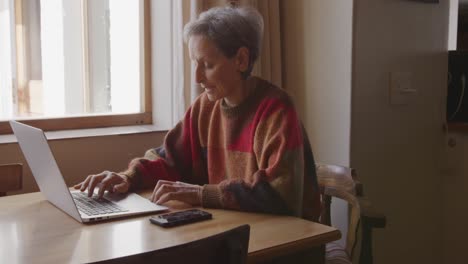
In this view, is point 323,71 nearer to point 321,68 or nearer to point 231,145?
point 321,68

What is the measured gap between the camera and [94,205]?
1.47 meters

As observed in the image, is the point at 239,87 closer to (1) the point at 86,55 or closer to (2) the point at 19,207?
(2) the point at 19,207

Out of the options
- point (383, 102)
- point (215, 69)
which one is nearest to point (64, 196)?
point (215, 69)

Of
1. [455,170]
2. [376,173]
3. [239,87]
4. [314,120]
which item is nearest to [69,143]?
[239,87]

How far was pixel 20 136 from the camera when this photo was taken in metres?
1.48

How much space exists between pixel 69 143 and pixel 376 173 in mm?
1222

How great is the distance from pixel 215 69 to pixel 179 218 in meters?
0.53

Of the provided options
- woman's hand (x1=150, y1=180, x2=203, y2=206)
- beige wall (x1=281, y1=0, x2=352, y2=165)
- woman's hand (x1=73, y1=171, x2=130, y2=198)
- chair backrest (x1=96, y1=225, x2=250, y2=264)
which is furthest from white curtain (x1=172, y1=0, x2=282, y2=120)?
chair backrest (x1=96, y1=225, x2=250, y2=264)

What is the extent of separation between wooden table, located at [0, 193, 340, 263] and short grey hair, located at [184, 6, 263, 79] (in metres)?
0.51

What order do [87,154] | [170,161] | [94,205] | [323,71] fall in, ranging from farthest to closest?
[323,71], [87,154], [170,161], [94,205]

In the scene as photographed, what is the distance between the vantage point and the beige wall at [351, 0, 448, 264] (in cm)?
220

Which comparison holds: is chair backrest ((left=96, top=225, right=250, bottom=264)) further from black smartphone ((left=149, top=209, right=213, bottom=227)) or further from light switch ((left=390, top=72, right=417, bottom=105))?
light switch ((left=390, top=72, right=417, bottom=105))


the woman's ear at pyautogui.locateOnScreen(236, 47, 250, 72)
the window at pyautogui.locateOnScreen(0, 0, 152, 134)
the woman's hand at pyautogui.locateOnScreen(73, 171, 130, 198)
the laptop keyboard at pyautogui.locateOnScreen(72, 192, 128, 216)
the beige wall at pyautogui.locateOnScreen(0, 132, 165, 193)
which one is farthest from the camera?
the window at pyautogui.locateOnScreen(0, 0, 152, 134)

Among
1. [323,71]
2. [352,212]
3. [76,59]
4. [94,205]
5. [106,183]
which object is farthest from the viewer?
[76,59]
